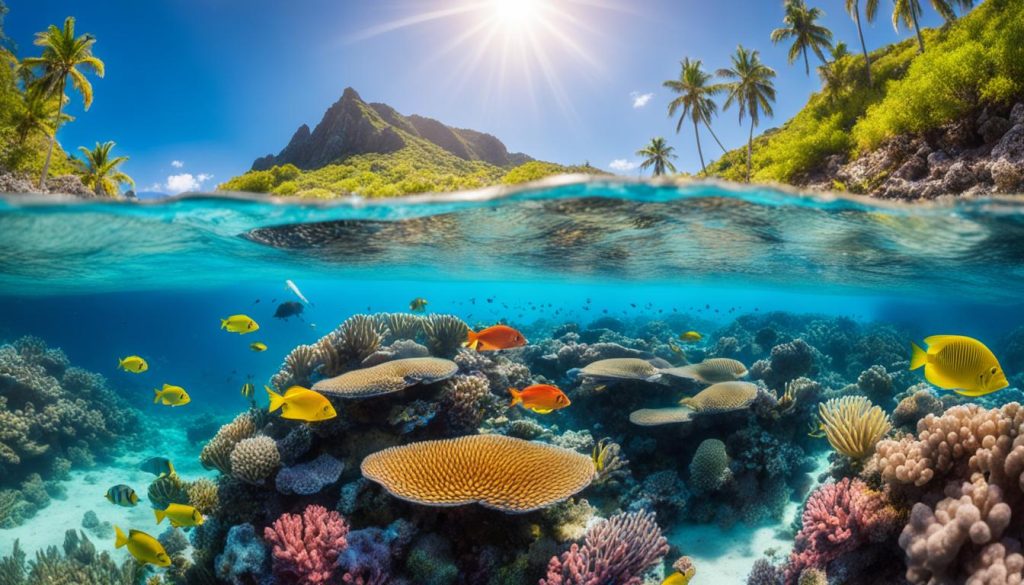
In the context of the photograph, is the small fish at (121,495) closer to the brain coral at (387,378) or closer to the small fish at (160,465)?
the small fish at (160,465)

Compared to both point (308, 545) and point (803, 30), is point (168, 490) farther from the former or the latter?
point (803, 30)

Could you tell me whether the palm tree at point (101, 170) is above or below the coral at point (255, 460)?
above

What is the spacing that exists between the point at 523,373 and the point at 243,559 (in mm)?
5270

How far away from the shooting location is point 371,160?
65.7 m

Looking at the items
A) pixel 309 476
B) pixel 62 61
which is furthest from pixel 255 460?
pixel 62 61

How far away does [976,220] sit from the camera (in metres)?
10.5

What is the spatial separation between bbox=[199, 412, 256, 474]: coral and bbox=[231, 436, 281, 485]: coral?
931mm

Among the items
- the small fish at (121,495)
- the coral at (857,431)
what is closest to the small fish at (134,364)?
the small fish at (121,495)

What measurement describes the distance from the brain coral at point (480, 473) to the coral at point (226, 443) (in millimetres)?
2934

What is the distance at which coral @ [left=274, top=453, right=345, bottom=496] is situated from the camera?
579cm

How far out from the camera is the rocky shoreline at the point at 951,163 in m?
13.6

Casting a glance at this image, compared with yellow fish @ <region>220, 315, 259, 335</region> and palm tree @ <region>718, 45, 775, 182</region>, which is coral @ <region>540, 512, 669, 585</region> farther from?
palm tree @ <region>718, 45, 775, 182</region>

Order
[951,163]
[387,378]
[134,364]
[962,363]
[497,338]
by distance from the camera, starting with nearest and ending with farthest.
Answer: [962,363]
[387,378]
[497,338]
[134,364]
[951,163]

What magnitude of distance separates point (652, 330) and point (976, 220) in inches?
492
